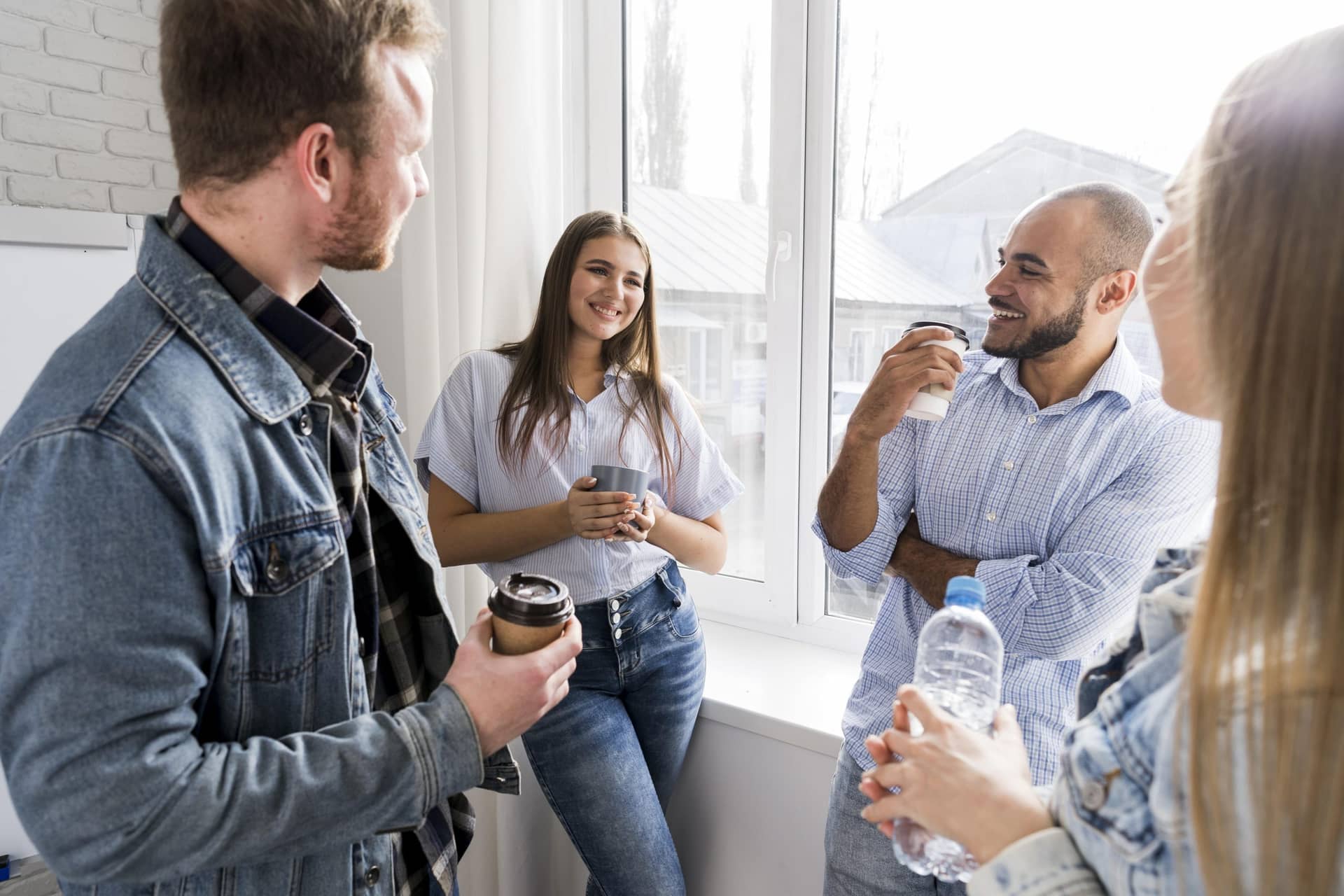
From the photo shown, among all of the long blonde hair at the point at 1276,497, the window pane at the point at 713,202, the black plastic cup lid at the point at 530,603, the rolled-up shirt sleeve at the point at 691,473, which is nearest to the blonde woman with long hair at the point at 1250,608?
the long blonde hair at the point at 1276,497

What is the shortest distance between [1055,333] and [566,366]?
3.42 feet

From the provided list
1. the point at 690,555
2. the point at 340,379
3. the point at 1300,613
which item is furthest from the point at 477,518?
the point at 1300,613

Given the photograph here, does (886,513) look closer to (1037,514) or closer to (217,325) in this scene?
(1037,514)

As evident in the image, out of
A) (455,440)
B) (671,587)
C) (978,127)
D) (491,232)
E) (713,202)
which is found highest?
(978,127)

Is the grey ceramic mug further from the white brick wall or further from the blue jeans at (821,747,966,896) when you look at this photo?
the white brick wall

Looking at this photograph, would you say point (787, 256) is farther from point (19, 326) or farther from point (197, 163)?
point (19, 326)

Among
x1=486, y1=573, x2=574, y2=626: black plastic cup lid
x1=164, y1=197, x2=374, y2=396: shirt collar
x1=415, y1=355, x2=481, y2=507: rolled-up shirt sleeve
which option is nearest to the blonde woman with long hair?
x1=486, y1=573, x2=574, y2=626: black plastic cup lid

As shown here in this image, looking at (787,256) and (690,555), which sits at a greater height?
(787,256)

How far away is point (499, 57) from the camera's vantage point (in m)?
2.11

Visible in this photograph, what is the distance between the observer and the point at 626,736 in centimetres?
185

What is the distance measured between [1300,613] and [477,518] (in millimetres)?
1561

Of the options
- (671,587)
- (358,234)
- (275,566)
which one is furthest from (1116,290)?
(275,566)

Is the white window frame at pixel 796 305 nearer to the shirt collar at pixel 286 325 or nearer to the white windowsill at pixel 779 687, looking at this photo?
the white windowsill at pixel 779 687

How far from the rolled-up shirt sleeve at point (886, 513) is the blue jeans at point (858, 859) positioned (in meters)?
0.34
